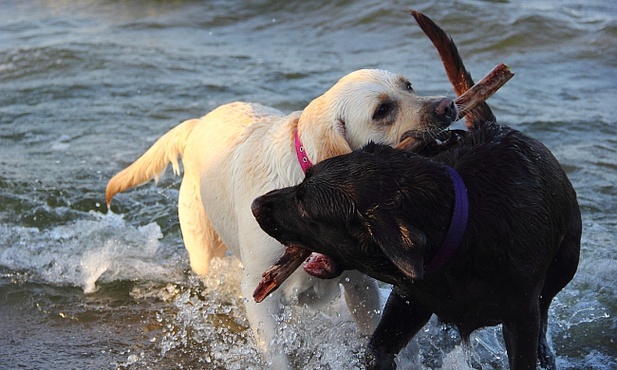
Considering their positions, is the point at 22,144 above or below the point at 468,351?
below

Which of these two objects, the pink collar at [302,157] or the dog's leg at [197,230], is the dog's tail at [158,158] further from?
the pink collar at [302,157]

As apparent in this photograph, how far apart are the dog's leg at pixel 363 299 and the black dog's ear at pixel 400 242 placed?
1293mm

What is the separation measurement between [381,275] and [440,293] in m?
0.29

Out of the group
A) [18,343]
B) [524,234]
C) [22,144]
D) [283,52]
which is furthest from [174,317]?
[283,52]

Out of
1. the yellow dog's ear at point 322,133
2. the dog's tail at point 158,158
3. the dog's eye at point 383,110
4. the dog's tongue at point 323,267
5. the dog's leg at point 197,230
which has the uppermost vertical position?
the dog's eye at point 383,110

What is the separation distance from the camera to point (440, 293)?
12.7ft

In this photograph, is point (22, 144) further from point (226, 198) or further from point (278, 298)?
point (278, 298)

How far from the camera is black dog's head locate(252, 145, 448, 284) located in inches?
139

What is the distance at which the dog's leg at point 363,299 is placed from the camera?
4.83 m

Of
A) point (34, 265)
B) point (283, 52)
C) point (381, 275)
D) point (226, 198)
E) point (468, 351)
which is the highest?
point (381, 275)

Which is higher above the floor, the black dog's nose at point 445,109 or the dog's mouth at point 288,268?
the black dog's nose at point 445,109

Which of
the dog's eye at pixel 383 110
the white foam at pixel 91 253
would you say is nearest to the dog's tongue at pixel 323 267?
the dog's eye at pixel 383 110

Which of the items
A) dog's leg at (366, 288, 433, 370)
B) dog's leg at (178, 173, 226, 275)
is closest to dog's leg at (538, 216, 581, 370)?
dog's leg at (366, 288, 433, 370)

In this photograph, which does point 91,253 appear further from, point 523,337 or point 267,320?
point 523,337
